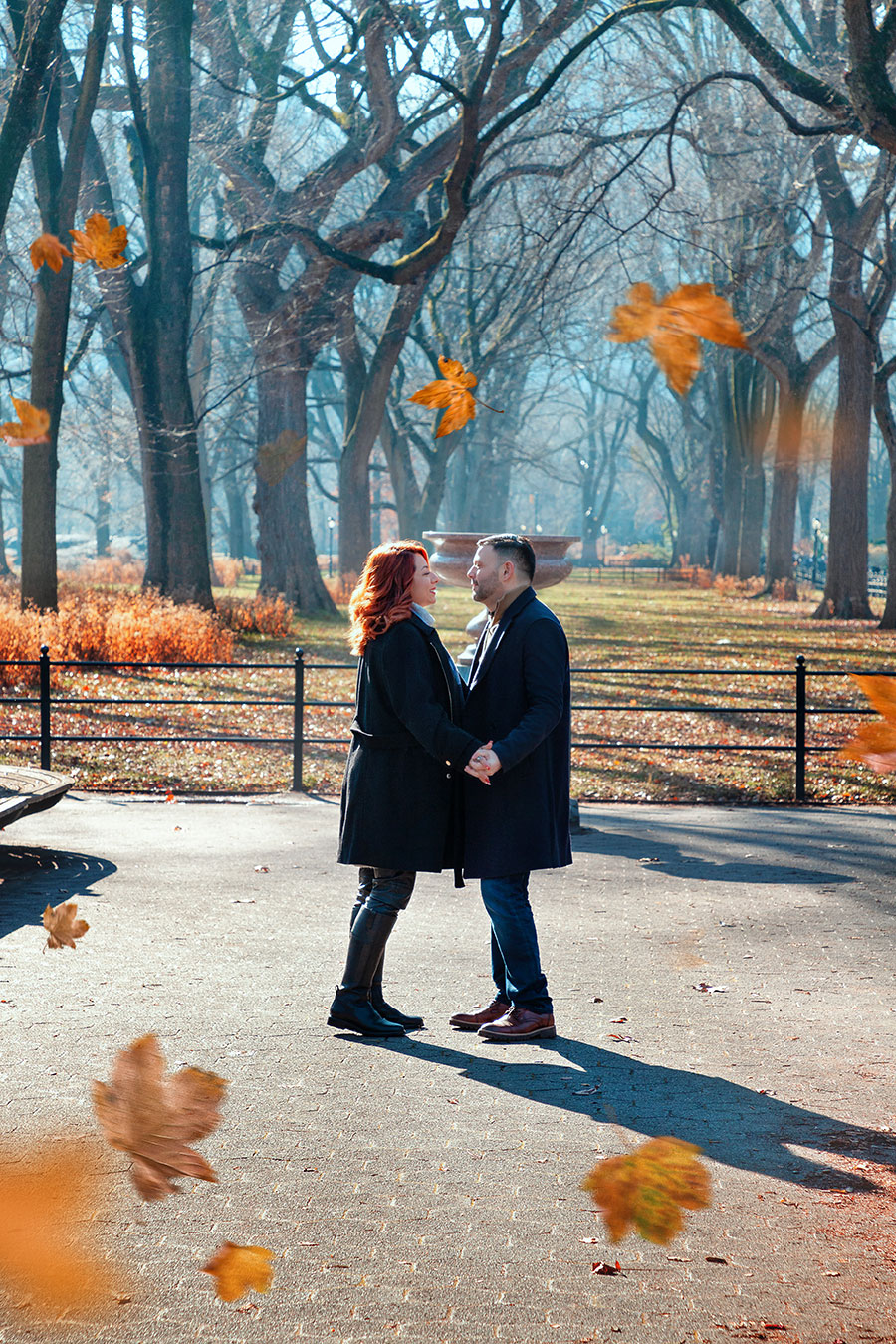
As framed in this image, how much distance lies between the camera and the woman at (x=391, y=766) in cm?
538

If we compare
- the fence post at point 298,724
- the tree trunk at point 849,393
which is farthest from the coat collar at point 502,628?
the tree trunk at point 849,393

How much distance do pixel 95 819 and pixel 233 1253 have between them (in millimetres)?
7014

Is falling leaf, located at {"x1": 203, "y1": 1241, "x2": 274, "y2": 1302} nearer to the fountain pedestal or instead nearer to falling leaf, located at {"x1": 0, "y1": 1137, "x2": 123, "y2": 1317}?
falling leaf, located at {"x1": 0, "y1": 1137, "x2": 123, "y2": 1317}

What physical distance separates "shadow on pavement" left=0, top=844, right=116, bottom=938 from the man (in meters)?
2.76

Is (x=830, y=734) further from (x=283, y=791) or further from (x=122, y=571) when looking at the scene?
(x=122, y=571)


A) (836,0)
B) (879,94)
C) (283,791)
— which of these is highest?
(836,0)

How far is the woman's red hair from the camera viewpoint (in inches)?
213

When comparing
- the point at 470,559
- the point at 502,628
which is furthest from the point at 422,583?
the point at 470,559

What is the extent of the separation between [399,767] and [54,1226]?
2.15 metres

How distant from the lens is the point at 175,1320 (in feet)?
11.0

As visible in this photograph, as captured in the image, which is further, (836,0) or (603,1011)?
(836,0)

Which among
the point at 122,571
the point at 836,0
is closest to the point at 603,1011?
the point at 836,0

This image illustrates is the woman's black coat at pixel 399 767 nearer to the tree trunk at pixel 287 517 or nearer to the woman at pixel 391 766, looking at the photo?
the woman at pixel 391 766

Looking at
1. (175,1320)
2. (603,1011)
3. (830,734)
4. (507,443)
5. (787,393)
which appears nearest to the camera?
(175,1320)
